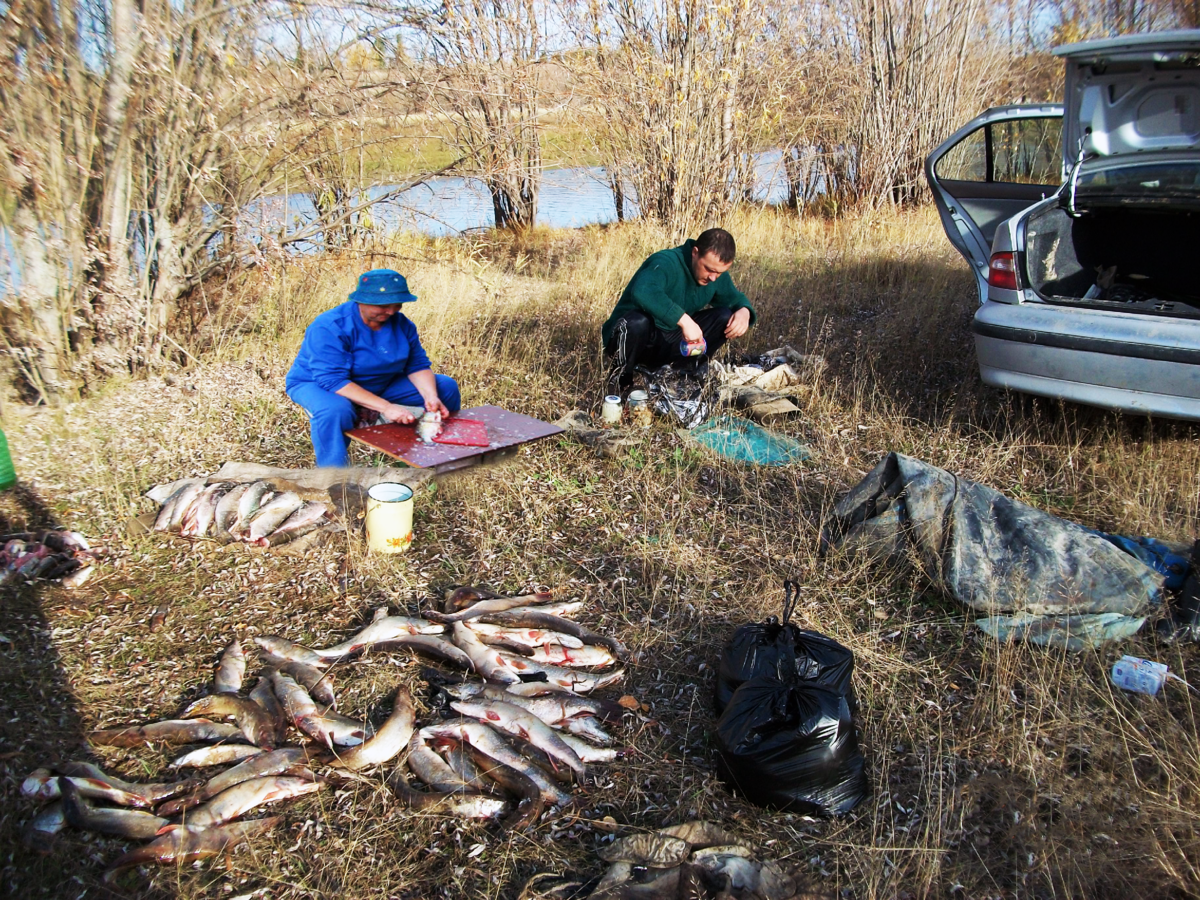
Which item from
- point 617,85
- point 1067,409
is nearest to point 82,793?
point 1067,409

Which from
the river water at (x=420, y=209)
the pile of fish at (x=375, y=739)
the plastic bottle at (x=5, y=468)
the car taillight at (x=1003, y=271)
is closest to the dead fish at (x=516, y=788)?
the pile of fish at (x=375, y=739)

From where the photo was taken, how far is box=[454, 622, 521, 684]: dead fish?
3.30 m

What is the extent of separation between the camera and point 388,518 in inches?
163

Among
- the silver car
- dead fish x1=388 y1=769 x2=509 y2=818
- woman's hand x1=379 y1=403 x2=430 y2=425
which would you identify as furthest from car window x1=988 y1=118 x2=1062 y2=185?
dead fish x1=388 y1=769 x2=509 y2=818

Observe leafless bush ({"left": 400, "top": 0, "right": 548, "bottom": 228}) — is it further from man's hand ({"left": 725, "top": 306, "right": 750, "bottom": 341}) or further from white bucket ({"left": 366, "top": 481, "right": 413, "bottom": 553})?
white bucket ({"left": 366, "top": 481, "right": 413, "bottom": 553})

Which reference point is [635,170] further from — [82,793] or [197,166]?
[82,793]

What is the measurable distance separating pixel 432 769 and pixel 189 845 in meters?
0.73

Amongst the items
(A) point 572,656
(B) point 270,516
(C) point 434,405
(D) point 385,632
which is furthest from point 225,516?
(A) point 572,656

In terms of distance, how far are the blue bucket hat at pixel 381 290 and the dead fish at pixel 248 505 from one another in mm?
1141

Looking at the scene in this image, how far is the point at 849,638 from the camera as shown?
3.48 meters

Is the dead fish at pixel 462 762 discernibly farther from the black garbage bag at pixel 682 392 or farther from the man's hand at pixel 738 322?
the man's hand at pixel 738 322

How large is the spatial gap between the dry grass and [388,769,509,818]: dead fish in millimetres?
51

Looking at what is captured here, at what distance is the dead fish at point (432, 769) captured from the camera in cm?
281

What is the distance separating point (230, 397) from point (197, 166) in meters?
1.99
